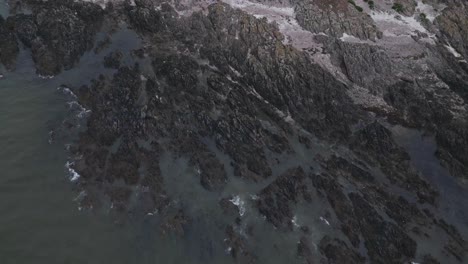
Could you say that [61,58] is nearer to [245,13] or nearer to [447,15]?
[245,13]

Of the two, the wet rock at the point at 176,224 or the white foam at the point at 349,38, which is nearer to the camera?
the wet rock at the point at 176,224

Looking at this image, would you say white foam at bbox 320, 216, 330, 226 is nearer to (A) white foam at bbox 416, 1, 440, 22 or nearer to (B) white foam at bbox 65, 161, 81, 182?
(B) white foam at bbox 65, 161, 81, 182

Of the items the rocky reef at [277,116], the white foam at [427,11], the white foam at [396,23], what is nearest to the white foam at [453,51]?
the rocky reef at [277,116]

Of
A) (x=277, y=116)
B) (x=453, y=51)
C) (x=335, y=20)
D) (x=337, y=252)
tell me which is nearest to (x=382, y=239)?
(x=337, y=252)

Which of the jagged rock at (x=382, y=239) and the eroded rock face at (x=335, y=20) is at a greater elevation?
the eroded rock face at (x=335, y=20)

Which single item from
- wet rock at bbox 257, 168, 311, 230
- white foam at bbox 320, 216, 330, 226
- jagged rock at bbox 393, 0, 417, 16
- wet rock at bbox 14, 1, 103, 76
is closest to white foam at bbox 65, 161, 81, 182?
wet rock at bbox 14, 1, 103, 76

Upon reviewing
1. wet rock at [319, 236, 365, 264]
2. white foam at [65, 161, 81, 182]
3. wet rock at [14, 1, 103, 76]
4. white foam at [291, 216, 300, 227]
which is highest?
wet rock at [14, 1, 103, 76]

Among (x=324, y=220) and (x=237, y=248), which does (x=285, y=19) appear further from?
(x=237, y=248)

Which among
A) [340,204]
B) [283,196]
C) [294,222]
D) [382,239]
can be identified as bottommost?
[294,222]

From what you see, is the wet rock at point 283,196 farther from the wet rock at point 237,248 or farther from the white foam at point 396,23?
the white foam at point 396,23
